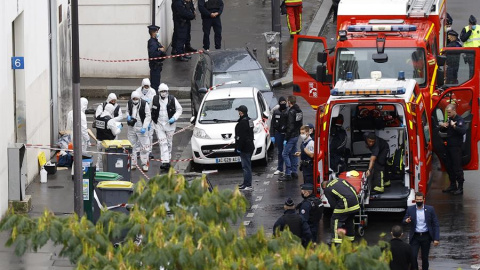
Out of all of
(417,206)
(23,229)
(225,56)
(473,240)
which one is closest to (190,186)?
(23,229)

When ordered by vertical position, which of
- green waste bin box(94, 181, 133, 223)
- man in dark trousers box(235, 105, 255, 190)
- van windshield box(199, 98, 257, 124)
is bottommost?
green waste bin box(94, 181, 133, 223)

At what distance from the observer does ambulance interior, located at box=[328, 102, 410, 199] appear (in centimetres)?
1881

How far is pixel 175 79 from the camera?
30.0 meters

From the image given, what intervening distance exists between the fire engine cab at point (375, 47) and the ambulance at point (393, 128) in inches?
24.6

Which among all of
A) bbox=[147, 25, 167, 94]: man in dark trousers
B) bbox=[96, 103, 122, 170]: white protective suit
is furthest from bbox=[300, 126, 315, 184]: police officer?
bbox=[147, 25, 167, 94]: man in dark trousers

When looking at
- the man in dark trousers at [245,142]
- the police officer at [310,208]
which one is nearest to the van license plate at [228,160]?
the man in dark trousers at [245,142]

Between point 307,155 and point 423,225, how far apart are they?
412 centimetres

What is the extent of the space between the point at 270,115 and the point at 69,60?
4.46 metres

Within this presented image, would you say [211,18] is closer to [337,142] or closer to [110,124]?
[110,124]

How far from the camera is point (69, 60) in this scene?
2481 cm

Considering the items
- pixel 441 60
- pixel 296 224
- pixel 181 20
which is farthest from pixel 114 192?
pixel 181 20

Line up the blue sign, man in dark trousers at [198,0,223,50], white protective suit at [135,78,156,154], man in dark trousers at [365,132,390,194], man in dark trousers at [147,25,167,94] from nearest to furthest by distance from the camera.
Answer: man in dark trousers at [365,132,390,194] < the blue sign < white protective suit at [135,78,156,154] < man in dark trousers at [147,25,167,94] < man in dark trousers at [198,0,223,50]

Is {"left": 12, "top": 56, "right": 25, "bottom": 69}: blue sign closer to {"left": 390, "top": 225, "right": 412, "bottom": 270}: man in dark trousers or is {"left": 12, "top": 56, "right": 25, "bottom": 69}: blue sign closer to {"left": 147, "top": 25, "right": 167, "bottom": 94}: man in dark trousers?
{"left": 390, "top": 225, "right": 412, "bottom": 270}: man in dark trousers

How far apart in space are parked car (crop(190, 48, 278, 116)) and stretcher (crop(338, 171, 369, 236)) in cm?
674
